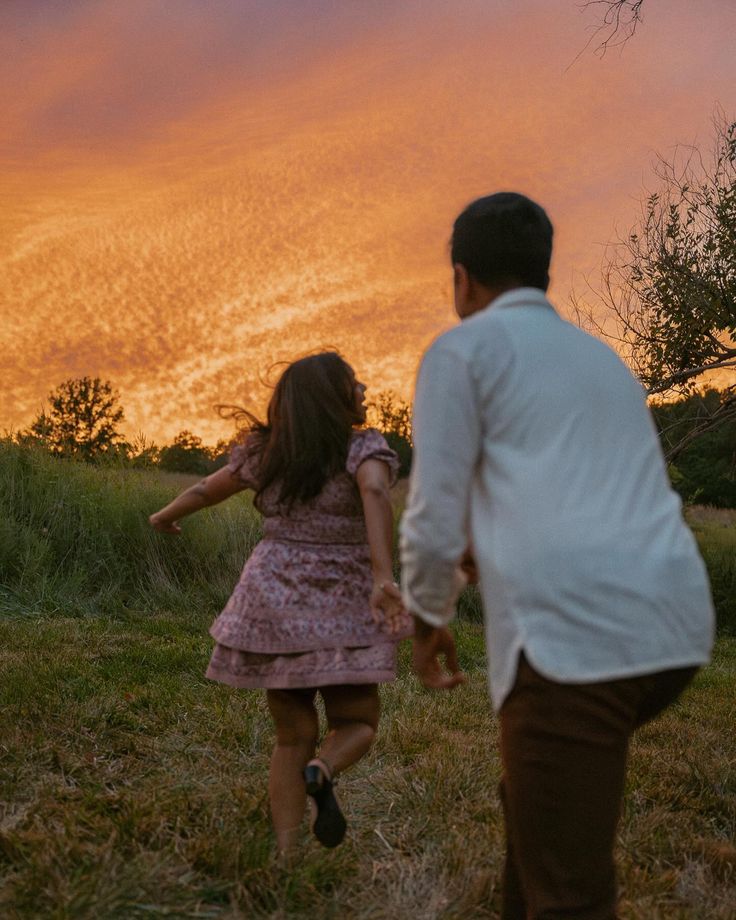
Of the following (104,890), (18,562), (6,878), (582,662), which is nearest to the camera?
(582,662)

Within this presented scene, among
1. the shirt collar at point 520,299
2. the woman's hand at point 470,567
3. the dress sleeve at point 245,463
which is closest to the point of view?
the shirt collar at point 520,299

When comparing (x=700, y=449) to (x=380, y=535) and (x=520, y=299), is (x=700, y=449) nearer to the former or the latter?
(x=380, y=535)

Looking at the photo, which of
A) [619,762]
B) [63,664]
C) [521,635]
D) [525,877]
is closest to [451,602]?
[521,635]

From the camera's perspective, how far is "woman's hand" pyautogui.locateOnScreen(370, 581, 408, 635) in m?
3.05

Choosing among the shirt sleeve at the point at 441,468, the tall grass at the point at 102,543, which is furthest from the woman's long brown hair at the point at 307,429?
the tall grass at the point at 102,543

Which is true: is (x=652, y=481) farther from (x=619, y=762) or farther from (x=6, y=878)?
(x=6, y=878)

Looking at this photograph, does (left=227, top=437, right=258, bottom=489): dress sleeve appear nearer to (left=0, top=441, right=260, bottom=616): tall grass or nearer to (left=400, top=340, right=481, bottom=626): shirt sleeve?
(left=400, top=340, right=481, bottom=626): shirt sleeve

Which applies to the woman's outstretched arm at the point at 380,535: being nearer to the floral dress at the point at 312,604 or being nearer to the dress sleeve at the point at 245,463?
the floral dress at the point at 312,604

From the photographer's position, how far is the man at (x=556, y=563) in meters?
1.87

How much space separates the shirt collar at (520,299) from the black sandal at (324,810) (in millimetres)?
1655

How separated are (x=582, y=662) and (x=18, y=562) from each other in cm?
889

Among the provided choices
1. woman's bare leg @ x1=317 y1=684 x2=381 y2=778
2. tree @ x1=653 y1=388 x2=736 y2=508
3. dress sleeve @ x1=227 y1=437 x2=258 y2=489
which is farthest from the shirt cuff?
tree @ x1=653 y1=388 x2=736 y2=508

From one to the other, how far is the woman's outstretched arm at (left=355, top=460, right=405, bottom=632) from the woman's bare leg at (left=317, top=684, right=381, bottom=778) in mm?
379

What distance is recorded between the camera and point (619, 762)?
2.00m
